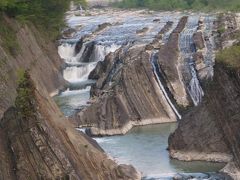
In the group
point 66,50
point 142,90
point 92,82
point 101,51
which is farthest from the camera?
point 66,50

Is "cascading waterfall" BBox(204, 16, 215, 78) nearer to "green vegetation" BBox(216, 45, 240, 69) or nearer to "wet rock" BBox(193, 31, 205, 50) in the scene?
"wet rock" BBox(193, 31, 205, 50)

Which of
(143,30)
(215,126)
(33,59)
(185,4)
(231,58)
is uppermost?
(231,58)

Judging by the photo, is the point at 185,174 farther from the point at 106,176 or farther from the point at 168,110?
the point at 168,110

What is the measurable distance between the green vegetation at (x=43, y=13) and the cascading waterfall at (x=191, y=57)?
1168 cm

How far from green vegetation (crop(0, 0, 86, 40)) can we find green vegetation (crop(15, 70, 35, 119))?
85.9 ft

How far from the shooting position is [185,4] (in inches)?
4373

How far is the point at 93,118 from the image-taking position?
42031 mm

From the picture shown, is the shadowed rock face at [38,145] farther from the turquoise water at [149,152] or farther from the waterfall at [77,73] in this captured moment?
the waterfall at [77,73]

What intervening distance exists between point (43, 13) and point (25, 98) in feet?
118

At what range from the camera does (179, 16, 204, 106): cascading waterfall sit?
45.2 meters

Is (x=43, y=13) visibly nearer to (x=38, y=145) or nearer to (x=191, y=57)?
(x=191, y=57)

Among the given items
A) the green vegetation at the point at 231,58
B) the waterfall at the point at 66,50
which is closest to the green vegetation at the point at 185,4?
the waterfall at the point at 66,50

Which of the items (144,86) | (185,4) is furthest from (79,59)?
(185,4)

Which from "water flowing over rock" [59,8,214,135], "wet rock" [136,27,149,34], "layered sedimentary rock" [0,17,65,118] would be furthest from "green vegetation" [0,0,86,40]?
"water flowing over rock" [59,8,214,135]
